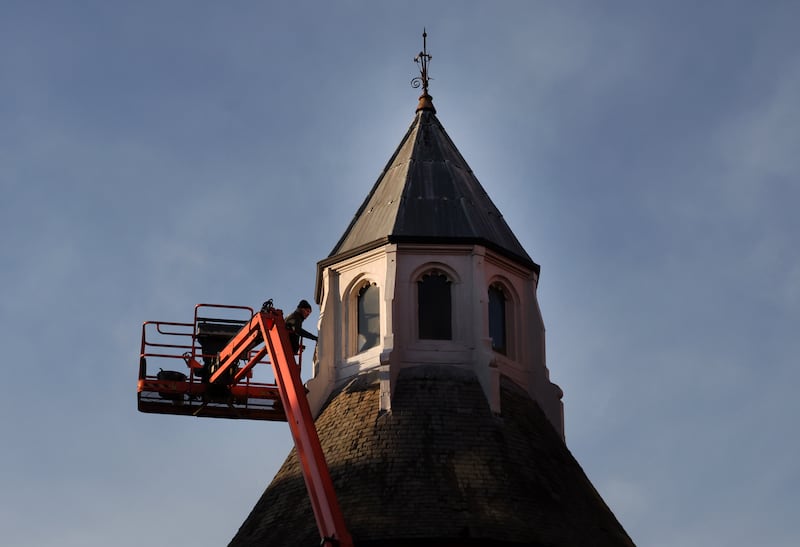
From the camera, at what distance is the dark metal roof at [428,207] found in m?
Result: 57.5

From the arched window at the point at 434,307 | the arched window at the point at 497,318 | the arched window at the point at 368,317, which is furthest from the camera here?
the arched window at the point at 497,318

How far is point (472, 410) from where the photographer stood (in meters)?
54.0

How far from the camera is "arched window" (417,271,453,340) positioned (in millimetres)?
56562

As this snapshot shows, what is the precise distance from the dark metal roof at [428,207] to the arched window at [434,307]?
1.06 meters

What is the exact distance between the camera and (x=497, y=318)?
57969mm

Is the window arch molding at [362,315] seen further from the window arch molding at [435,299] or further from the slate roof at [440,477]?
the slate roof at [440,477]

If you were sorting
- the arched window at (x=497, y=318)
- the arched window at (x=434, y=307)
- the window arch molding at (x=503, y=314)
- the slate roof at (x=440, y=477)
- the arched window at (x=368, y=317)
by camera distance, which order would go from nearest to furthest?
1. the slate roof at (x=440, y=477)
2. the arched window at (x=434, y=307)
3. the arched window at (x=368, y=317)
4. the arched window at (x=497, y=318)
5. the window arch molding at (x=503, y=314)

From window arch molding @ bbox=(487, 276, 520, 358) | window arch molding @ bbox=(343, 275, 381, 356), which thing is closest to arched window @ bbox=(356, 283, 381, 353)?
window arch molding @ bbox=(343, 275, 381, 356)

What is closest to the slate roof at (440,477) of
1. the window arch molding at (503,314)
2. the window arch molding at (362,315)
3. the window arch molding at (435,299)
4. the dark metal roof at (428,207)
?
the window arch molding at (435,299)

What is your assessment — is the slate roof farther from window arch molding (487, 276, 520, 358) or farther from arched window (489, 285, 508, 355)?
window arch molding (487, 276, 520, 358)

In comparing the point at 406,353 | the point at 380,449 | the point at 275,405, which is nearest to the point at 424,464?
the point at 380,449

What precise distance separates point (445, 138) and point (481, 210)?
3.87 m

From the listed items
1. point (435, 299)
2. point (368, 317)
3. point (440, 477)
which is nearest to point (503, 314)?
point (435, 299)

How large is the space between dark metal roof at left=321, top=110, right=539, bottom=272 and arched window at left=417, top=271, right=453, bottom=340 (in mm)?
1057
